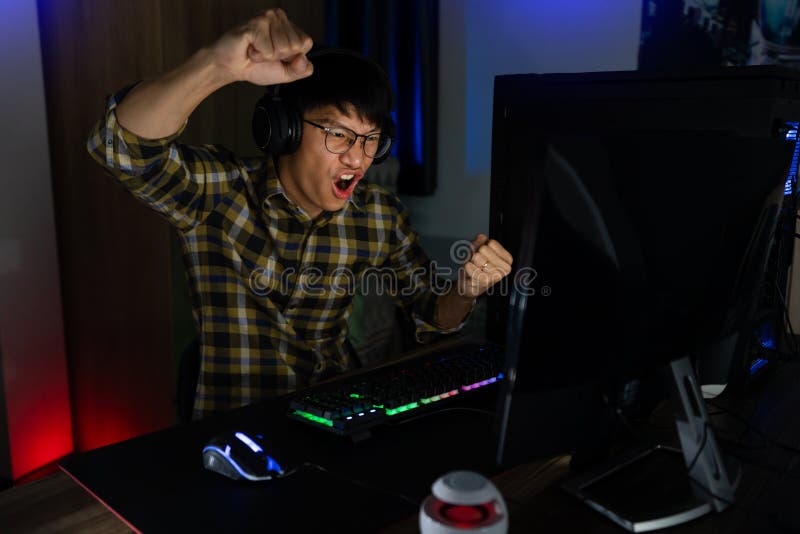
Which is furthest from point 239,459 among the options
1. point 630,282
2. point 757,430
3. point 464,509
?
point 757,430

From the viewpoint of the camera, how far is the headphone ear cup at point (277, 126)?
1157mm

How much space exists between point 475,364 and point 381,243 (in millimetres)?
451

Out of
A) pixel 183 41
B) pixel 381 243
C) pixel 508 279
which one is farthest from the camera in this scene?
pixel 183 41

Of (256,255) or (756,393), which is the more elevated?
(256,255)

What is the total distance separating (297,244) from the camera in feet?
4.26

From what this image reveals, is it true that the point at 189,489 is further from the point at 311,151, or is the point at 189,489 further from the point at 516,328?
the point at 311,151

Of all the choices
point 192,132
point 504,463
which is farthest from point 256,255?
point 192,132

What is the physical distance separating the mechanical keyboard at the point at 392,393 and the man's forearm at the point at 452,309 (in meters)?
0.17

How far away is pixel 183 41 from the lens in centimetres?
198

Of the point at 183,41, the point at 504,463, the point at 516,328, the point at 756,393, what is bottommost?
the point at 756,393

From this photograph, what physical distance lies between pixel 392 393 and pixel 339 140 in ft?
1.70

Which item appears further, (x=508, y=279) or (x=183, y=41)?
(x=183, y=41)

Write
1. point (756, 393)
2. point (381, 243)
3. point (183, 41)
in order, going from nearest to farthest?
point (756, 393) → point (381, 243) → point (183, 41)

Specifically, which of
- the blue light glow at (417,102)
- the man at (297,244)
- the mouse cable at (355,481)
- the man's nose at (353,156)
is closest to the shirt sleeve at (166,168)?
the man at (297,244)
